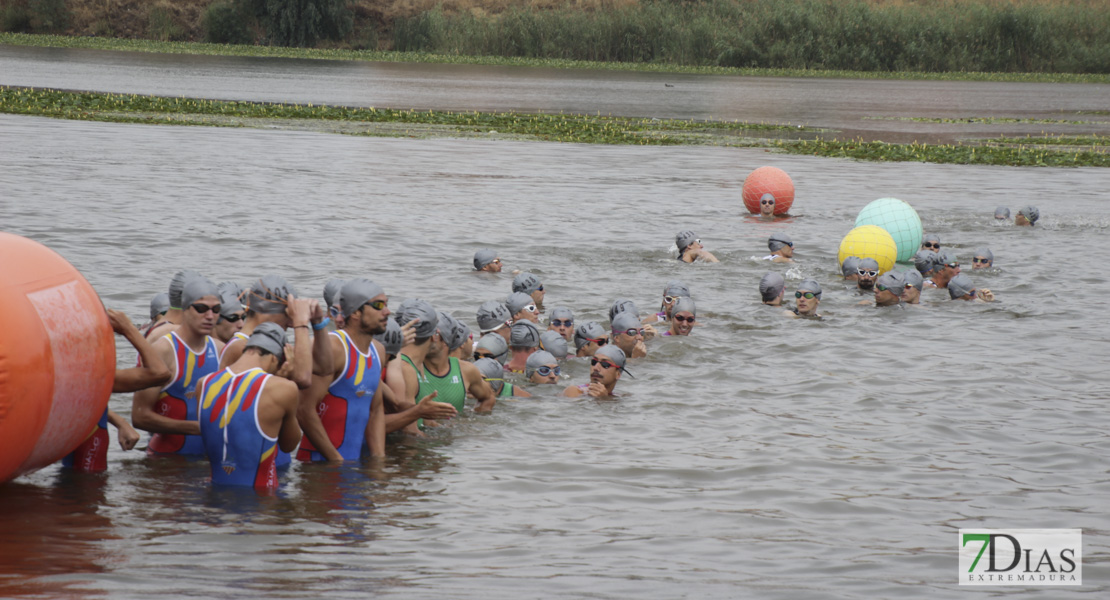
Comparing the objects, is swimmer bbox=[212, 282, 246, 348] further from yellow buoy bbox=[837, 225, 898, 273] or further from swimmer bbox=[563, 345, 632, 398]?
yellow buoy bbox=[837, 225, 898, 273]

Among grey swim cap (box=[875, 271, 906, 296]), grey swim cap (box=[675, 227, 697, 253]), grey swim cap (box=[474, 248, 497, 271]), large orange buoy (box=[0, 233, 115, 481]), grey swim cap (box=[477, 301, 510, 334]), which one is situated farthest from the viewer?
grey swim cap (box=[675, 227, 697, 253])

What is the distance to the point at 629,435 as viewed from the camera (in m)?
12.4

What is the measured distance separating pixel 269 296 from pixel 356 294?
29.6 inches

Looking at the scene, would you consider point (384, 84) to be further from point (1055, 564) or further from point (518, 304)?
point (1055, 564)

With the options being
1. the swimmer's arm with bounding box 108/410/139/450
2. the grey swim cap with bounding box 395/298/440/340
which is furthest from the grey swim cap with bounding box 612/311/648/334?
the swimmer's arm with bounding box 108/410/139/450

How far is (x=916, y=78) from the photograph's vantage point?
89562 mm

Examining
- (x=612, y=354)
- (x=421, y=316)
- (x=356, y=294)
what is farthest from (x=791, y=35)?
(x=356, y=294)

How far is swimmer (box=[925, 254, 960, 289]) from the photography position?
20.5 meters

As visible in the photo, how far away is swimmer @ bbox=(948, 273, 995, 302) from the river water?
238mm

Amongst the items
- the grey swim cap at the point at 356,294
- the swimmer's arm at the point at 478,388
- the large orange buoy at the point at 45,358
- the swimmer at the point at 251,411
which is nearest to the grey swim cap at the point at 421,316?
the swimmer's arm at the point at 478,388

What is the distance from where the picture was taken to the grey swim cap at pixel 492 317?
50.2 ft

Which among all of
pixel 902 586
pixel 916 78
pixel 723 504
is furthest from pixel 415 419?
pixel 916 78

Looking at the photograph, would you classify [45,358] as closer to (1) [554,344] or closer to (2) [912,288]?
(1) [554,344]

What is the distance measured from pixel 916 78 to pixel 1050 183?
56.2 meters
